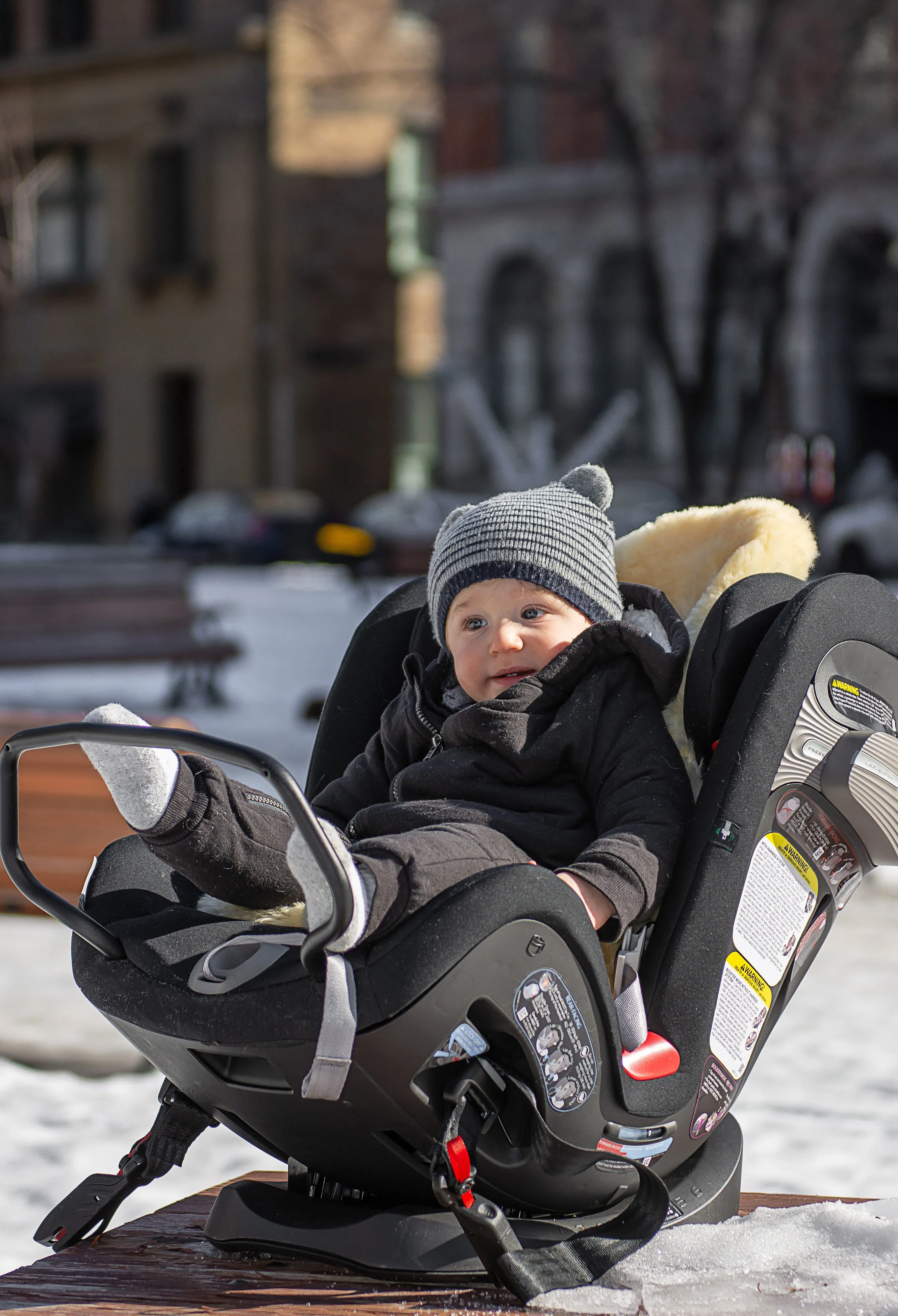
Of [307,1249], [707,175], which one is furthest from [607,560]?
[707,175]

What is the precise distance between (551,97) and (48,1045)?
2303 cm

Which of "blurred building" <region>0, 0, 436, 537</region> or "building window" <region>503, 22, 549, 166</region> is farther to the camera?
"blurred building" <region>0, 0, 436, 537</region>

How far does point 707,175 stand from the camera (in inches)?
616

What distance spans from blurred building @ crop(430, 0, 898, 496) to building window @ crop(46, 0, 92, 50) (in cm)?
1028

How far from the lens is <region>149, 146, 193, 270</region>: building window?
32.1 m

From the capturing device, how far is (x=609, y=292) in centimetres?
2492

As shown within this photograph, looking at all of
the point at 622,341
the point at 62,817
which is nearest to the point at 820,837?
the point at 62,817

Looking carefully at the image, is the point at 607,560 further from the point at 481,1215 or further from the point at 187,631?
the point at 187,631

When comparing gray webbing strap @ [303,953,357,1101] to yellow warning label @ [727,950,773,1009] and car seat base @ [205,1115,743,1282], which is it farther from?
yellow warning label @ [727,950,773,1009]

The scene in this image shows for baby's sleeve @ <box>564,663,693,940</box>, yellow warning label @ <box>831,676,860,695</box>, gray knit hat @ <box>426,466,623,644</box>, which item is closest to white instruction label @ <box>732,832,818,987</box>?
baby's sleeve @ <box>564,663,693,940</box>

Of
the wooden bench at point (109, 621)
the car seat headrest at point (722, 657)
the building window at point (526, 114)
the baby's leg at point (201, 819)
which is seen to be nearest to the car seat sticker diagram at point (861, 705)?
the car seat headrest at point (722, 657)

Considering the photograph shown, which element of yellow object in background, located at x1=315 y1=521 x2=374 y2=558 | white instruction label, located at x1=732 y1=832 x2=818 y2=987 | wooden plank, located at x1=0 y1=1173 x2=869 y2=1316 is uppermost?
white instruction label, located at x1=732 y1=832 x2=818 y2=987

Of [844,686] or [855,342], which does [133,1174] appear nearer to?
[844,686]

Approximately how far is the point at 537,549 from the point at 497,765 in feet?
1.17
